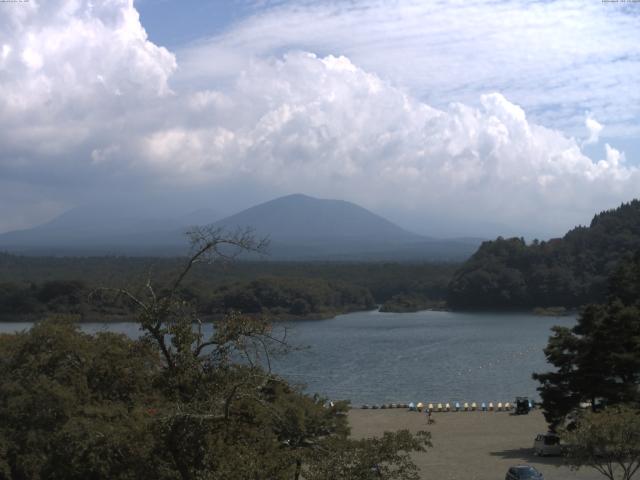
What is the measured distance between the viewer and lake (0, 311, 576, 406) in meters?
28.6

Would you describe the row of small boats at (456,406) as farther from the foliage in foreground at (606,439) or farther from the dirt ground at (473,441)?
the foliage in foreground at (606,439)

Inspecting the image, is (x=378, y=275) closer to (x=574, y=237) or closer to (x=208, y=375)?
(x=574, y=237)

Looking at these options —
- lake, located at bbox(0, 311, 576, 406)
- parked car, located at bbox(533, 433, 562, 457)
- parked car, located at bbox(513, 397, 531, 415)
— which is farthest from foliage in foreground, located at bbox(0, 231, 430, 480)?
parked car, located at bbox(513, 397, 531, 415)

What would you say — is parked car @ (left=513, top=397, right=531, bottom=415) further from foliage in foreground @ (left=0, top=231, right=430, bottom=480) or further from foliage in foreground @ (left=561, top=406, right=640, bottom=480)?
foliage in foreground @ (left=0, top=231, right=430, bottom=480)

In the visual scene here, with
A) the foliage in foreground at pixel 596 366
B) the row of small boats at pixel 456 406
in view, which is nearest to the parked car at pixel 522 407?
the row of small boats at pixel 456 406

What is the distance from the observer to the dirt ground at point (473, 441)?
14391 mm

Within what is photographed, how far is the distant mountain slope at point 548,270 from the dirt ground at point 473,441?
38.5 m

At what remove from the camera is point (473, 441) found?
60.3 ft

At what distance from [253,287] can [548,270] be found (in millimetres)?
23059

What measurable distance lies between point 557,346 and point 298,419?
6.32 meters

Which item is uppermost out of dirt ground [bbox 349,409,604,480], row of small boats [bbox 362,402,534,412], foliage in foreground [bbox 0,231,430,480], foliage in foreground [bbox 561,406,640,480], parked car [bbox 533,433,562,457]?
foliage in foreground [bbox 0,231,430,480]

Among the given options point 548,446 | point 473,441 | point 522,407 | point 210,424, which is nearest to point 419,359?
point 522,407

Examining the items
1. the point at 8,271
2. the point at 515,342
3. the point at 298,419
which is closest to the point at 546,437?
the point at 298,419

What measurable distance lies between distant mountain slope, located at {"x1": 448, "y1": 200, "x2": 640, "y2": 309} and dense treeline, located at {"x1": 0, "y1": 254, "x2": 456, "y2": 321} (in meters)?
5.46
